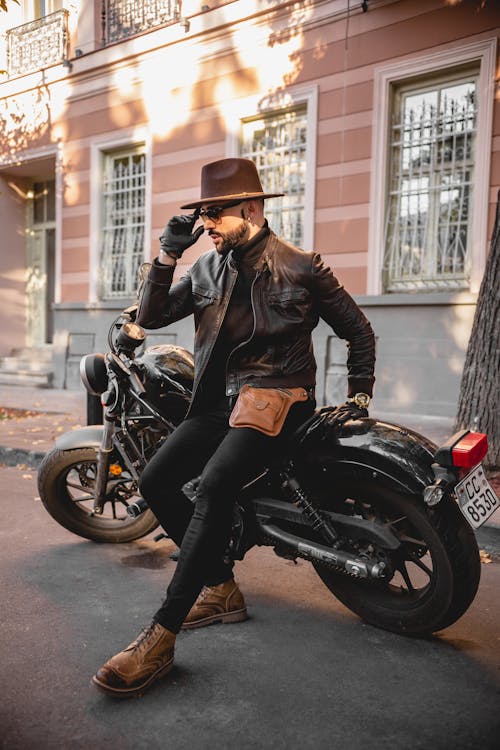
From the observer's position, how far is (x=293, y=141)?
9.66 m

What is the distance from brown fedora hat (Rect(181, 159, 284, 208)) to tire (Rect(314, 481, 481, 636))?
1300 millimetres

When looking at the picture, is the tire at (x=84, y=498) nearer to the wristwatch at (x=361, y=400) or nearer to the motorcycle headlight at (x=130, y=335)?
the motorcycle headlight at (x=130, y=335)

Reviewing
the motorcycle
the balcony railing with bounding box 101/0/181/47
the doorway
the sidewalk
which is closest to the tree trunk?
the sidewalk

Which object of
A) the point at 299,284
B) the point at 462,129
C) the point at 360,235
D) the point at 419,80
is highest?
the point at 419,80

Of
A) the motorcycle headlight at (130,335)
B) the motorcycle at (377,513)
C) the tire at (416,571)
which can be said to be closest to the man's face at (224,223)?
the motorcycle at (377,513)

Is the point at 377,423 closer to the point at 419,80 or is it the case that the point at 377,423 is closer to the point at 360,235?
the point at 360,235

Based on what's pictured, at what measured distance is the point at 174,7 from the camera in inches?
422

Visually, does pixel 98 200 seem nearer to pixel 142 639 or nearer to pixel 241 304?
pixel 241 304

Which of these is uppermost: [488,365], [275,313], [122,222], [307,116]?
[307,116]

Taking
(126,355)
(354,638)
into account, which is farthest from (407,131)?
(354,638)

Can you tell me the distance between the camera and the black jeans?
257cm

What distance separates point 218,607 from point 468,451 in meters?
1.28

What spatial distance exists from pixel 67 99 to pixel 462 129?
7173 millimetres

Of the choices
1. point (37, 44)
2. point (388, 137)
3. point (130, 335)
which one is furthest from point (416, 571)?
point (37, 44)
